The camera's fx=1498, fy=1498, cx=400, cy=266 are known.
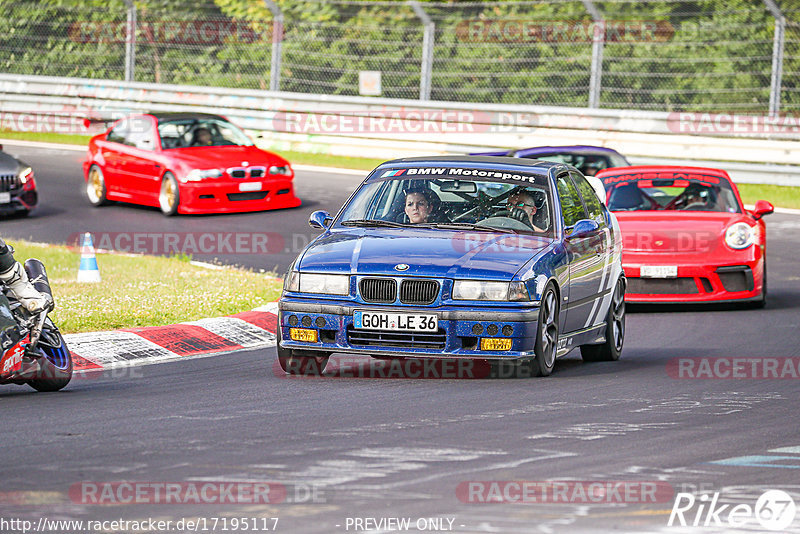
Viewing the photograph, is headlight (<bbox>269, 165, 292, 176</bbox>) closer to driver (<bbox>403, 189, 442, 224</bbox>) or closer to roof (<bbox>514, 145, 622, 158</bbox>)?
roof (<bbox>514, 145, 622, 158</bbox>)

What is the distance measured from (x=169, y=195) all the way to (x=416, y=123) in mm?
6503

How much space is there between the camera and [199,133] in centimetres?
2178

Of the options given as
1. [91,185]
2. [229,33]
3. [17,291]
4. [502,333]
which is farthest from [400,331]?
[229,33]

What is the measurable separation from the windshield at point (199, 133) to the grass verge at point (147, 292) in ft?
14.9

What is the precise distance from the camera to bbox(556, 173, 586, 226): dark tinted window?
10727 mm

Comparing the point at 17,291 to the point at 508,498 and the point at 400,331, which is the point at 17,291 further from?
the point at 508,498

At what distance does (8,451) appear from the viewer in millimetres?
6941

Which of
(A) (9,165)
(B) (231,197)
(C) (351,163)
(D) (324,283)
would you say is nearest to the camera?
(D) (324,283)

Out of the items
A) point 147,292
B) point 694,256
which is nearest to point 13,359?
point 147,292

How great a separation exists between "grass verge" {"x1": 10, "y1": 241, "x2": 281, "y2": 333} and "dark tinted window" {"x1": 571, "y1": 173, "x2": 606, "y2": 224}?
3.20 m

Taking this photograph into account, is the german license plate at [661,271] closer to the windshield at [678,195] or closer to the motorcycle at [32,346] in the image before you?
the windshield at [678,195]

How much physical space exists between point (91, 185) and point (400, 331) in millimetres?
13635

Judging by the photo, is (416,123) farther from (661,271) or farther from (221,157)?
(661,271)

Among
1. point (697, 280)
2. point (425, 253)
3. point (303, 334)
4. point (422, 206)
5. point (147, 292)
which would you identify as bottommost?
point (147, 292)
